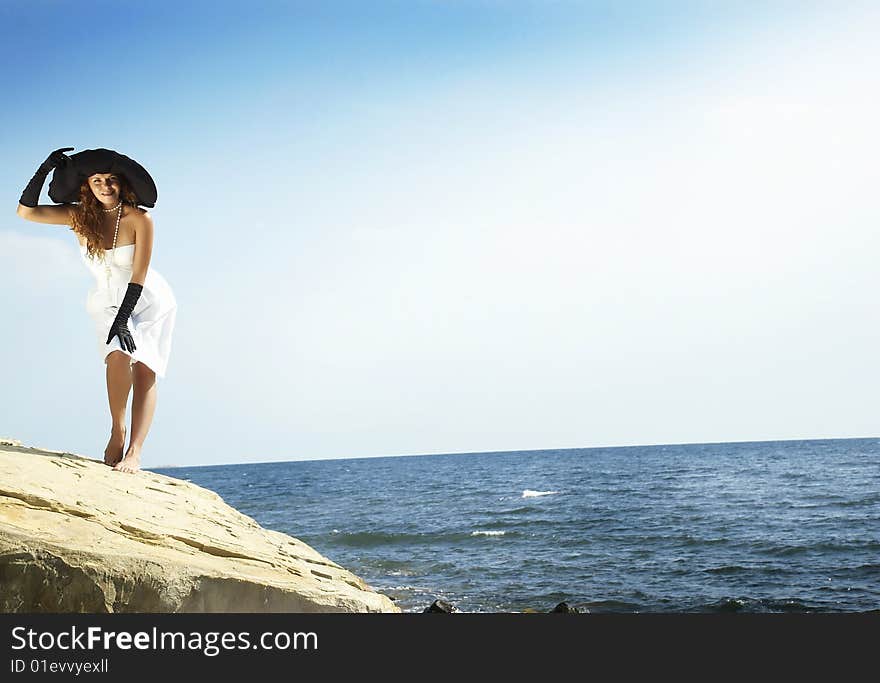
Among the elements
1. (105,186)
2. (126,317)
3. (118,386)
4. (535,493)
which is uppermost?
(105,186)

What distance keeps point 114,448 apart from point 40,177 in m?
2.58

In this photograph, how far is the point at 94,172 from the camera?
19.7 ft

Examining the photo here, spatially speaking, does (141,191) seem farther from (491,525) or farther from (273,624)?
(491,525)

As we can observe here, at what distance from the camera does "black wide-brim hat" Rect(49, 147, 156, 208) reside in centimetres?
598

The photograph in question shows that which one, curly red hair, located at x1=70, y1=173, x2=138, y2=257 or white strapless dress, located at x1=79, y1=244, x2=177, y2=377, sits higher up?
curly red hair, located at x1=70, y1=173, x2=138, y2=257

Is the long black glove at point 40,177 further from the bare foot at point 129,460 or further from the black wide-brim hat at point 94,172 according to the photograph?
the bare foot at point 129,460

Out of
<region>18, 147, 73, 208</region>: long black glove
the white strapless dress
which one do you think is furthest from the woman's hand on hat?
the white strapless dress

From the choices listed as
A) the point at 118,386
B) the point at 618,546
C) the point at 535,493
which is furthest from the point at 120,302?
the point at 535,493

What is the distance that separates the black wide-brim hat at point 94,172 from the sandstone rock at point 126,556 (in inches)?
91.0

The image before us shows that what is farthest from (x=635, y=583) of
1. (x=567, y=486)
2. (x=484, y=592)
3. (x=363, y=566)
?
(x=567, y=486)

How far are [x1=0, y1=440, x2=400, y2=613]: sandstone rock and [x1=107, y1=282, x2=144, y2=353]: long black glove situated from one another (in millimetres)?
1182

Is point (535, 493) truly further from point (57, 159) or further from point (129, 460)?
point (57, 159)

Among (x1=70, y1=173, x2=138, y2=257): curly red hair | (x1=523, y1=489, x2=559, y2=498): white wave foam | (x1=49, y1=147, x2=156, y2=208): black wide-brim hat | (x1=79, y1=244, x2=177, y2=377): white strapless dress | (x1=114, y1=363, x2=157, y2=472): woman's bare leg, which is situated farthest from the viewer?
(x1=523, y1=489, x2=559, y2=498): white wave foam

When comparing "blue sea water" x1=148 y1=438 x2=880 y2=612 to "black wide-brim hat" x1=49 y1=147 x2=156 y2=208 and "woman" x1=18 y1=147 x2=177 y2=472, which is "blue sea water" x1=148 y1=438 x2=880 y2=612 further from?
"black wide-brim hat" x1=49 y1=147 x2=156 y2=208
